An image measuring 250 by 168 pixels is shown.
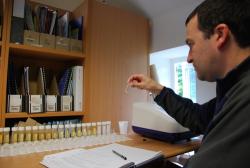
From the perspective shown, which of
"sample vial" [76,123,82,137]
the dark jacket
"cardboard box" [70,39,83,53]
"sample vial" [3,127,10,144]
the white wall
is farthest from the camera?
the white wall

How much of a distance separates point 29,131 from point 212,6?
1131 millimetres

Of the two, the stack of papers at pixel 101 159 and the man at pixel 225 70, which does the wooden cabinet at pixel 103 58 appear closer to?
the stack of papers at pixel 101 159

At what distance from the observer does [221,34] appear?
2.11ft

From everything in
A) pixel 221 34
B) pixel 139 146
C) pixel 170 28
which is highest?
pixel 170 28

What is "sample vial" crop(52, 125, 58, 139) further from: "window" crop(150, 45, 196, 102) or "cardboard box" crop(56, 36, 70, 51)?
"window" crop(150, 45, 196, 102)

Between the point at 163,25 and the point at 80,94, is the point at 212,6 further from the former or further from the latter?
the point at 163,25

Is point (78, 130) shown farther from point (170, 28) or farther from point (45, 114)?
point (170, 28)

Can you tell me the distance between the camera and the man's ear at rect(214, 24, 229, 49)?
2.08 feet

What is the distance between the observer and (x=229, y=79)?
2.08 feet

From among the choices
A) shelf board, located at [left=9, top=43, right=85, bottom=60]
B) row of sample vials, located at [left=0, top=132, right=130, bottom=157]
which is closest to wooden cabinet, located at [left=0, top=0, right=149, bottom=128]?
shelf board, located at [left=9, top=43, right=85, bottom=60]

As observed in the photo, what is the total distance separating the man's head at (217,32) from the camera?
626mm

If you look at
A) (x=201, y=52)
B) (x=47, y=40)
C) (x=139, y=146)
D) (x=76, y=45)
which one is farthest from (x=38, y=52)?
(x=201, y=52)

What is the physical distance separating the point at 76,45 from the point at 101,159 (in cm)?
94

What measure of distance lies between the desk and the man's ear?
568 mm
